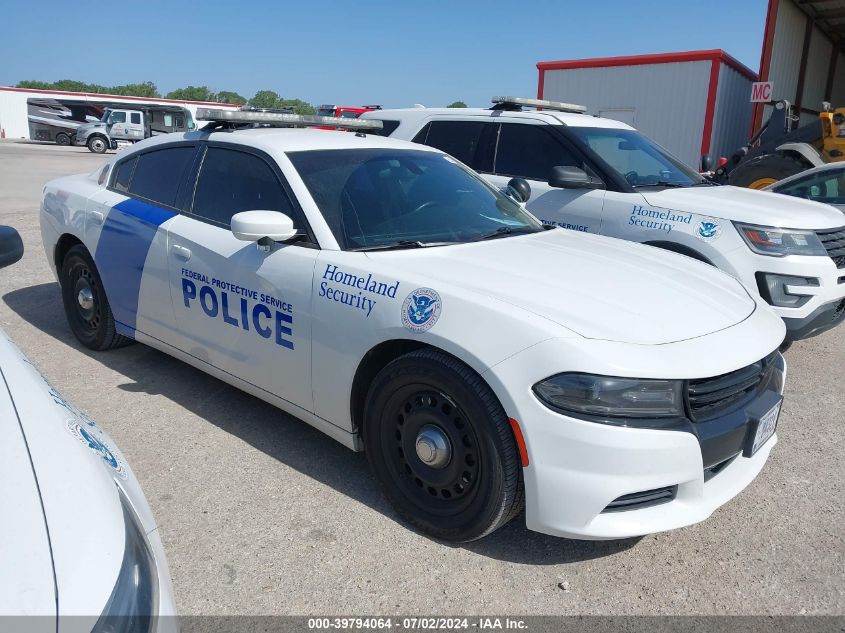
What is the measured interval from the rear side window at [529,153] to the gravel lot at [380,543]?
276 cm

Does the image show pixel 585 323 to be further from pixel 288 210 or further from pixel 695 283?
pixel 288 210

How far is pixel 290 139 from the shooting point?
12.2ft

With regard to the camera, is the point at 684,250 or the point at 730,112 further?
the point at 730,112

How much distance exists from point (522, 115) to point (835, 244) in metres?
2.67

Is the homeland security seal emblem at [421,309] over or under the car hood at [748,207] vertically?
under

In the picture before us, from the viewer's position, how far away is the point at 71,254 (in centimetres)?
475

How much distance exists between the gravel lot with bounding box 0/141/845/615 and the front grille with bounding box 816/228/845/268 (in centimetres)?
144

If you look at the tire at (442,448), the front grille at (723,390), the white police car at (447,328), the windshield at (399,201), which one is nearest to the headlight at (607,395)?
the white police car at (447,328)

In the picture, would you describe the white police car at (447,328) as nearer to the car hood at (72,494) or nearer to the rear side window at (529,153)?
the car hood at (72,494)

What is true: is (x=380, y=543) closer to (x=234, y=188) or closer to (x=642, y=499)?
(x=642, y=499)

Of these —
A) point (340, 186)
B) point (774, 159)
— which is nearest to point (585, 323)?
point (340, 186)

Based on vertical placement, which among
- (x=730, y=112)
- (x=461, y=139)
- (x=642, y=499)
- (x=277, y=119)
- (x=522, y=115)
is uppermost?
(x=730, y=112)

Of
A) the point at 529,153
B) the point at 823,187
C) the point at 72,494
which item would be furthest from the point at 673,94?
the point at 72,494

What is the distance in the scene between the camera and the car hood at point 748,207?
4.77 m
